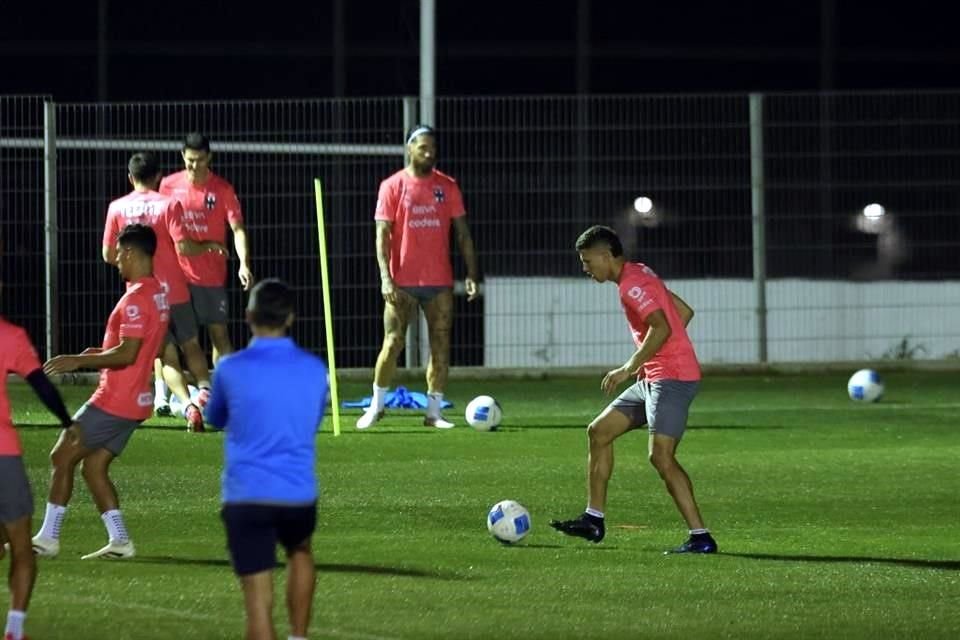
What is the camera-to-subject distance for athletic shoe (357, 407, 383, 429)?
17203 mm

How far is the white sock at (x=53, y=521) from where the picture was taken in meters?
10.7

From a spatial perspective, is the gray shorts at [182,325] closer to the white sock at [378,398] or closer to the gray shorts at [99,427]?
the white sock at [378,398]

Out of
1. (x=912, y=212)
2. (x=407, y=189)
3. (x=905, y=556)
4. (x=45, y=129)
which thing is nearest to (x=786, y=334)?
(x=912, y=212)

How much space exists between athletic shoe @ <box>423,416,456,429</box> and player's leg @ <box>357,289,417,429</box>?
1.23 feet

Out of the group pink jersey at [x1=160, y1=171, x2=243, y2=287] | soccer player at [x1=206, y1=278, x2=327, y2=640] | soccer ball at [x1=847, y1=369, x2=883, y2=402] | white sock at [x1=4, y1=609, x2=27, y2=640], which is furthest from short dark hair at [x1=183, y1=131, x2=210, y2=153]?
soccer player at [x1=206, y1=278, x2=327, y2=640]

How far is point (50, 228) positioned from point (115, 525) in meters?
10.5

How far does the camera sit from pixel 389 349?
17125 mm

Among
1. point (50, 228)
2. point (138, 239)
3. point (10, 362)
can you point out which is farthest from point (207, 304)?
point (10, 362)

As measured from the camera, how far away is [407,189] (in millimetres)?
17359

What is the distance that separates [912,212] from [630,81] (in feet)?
46.3

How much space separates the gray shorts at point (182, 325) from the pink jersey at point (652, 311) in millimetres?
6479

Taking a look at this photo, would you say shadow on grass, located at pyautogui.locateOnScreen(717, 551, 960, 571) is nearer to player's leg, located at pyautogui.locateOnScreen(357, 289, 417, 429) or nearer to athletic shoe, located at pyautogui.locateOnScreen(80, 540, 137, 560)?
athletic shoe, located at pyautogui.locateOnScreen(80, 540, 137, 560)

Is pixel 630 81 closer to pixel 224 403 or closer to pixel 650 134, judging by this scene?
pixel 650 134

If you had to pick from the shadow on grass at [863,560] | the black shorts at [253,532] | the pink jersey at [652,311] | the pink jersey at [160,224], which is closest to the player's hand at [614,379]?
the pink jersey at [652,311]
